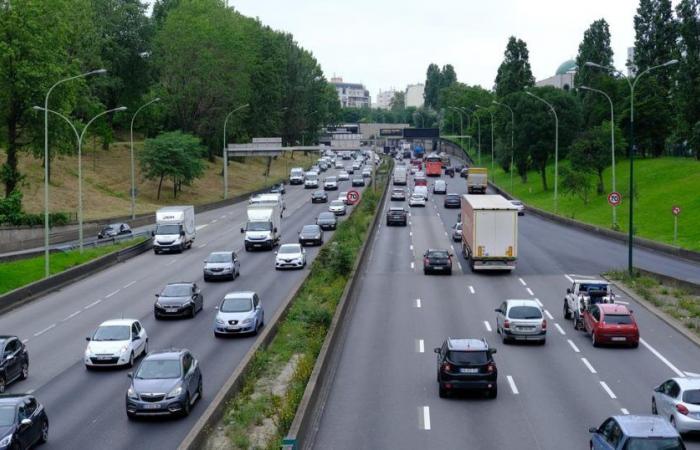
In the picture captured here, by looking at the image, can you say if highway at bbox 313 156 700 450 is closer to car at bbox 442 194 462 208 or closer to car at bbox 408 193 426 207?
car at bbox 442 194 462 208

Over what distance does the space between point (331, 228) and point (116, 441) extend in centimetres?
4788

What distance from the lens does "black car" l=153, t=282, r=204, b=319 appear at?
119 feet

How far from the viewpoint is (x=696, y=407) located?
64.6 feet

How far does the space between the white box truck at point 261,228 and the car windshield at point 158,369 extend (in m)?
34.0

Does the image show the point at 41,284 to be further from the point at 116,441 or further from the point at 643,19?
the point at 643,19

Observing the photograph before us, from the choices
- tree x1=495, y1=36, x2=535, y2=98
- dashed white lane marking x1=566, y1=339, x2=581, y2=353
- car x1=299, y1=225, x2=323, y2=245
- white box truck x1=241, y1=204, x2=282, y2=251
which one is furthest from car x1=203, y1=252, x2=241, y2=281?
tree x1=495, y1=36, x2=535, y2=98

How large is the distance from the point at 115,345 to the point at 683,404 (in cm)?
1678

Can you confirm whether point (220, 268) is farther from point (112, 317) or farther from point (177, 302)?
point (177, 302)

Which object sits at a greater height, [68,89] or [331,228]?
[68,89]

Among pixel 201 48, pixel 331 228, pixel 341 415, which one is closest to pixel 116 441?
pixel 341 415

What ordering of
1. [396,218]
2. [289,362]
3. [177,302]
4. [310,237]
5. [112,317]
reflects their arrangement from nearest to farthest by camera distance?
[289,362] → [177,302] → [112,317] → [310,237] → [396,218]

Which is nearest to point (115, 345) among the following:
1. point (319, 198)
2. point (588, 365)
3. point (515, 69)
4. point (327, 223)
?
point (588, 365)

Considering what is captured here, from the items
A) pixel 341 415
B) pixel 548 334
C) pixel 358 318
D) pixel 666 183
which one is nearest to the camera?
pixel 341 415

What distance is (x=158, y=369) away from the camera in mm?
23219
